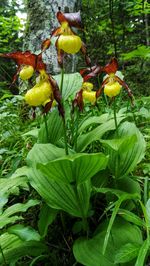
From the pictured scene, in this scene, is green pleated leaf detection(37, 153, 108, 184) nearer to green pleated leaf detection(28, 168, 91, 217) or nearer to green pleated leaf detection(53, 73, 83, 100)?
green pleated leaf detection(28, 168, 91, 217)

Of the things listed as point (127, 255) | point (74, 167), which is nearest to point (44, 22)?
point (74, 167)

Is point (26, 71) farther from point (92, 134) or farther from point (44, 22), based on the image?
point (44, 22)

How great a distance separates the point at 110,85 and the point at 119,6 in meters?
3.71

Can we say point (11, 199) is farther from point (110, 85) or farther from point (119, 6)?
point (119, 6)

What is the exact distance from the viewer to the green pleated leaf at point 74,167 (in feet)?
3.30

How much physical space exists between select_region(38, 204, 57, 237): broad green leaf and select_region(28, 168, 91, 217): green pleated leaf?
0.22 feet

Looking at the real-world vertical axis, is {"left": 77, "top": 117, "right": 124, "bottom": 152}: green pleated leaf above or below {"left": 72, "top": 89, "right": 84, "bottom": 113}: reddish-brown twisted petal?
below

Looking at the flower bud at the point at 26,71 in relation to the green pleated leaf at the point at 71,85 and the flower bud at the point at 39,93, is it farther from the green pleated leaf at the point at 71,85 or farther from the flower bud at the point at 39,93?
the green pleated leaf at the point at 71,85

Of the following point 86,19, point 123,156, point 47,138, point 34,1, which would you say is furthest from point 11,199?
point 86,19

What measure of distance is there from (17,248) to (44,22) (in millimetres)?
1968

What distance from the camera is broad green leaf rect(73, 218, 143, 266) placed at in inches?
40.4

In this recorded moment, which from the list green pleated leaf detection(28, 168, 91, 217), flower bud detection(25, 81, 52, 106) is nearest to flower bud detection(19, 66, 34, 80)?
flower bud detection(25, 81, 52, 106)

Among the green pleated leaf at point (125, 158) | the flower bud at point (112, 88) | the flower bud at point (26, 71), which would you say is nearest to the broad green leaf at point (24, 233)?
the green pleated leaf at point (125, 158)

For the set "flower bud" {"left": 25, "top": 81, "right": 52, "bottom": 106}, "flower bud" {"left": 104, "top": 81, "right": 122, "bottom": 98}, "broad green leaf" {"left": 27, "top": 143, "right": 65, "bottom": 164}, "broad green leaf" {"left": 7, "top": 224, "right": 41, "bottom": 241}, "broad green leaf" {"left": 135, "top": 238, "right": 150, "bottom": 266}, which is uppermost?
"flower bud" {"left": 25, "top": 81, "right": 52, "bottom": 106}
